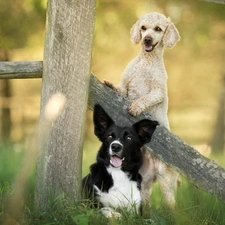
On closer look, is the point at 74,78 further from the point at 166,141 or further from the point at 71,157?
the point at 166,141

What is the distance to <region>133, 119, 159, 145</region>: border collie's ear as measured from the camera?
378 cm

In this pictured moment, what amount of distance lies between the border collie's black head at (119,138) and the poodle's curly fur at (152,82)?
31 centimetres

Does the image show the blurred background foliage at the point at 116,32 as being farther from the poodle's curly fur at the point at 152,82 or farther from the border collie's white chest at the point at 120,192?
the border collie's white chest at the point at 120,192

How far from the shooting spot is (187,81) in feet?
61.2

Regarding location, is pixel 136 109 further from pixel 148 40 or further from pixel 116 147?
pixel 148 40

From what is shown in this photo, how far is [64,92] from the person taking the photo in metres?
3.63

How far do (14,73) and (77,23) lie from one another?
1.78ft

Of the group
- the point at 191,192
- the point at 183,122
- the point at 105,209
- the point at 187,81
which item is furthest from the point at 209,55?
the point at 105,209

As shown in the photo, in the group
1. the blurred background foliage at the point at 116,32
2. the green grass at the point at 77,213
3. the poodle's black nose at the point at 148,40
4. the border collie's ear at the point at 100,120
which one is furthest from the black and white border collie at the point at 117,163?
the blurred background foliage at the point at 116,32

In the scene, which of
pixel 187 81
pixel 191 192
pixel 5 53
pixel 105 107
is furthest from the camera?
pixel 187 81

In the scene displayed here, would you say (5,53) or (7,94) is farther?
(7,94)

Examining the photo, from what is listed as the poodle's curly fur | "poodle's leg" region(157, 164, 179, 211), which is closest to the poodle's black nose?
the poodle's curly fur

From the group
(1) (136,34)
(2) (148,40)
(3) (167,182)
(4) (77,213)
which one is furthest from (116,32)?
(4) (77,213)

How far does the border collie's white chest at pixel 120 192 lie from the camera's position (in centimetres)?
390
